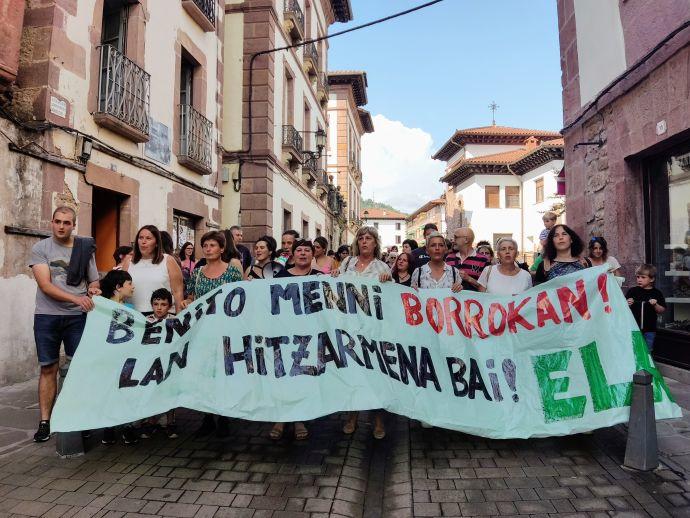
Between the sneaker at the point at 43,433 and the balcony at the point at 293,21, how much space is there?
13.2 meters

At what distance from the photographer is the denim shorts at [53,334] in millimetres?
4008

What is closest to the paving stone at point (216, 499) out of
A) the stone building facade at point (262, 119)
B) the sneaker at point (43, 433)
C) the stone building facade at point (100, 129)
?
the sneaker at point (43, 433)

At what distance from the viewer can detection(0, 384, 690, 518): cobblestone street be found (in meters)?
2.92

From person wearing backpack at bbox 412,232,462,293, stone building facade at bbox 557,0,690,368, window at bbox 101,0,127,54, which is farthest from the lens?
window at bbox 101,0,127,54

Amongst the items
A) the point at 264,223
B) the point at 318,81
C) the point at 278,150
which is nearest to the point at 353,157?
the point at 318,81

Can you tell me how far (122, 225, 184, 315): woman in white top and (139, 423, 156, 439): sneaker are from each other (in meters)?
0.92

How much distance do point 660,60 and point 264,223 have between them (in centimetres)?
896

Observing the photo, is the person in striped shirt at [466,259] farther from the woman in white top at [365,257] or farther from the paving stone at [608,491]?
the paving stone at [608,491]

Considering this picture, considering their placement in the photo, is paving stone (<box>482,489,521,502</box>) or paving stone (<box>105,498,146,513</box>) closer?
paving stone (<box>105,498,146,513</box>)

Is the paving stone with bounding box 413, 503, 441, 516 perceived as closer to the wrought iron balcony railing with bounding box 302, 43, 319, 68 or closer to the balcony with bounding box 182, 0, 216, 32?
the balcony with bounding box 182, 0, 216, 32

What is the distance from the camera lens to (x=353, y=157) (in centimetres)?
3319

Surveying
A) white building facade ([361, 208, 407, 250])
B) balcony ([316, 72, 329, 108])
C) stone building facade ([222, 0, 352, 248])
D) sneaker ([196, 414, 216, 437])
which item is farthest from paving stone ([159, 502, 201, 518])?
white building facade ([361, 208, 407, 250])

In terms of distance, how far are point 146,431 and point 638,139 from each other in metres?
6.66

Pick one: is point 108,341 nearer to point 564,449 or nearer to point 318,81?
point 564,449
